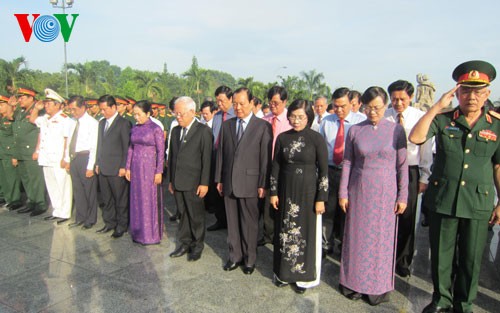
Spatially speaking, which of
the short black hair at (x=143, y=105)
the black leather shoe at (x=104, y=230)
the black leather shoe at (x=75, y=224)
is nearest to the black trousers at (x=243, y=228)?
the short black hair at (x=143, y=105)

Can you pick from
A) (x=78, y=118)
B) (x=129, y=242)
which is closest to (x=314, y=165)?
(x=129, y=242)

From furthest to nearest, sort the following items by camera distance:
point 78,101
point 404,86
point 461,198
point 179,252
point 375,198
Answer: point 78,101
point 179,252
point 404,86
point 375,198
point 461,198

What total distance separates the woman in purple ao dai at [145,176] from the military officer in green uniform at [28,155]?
7.41 ft

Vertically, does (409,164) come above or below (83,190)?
above

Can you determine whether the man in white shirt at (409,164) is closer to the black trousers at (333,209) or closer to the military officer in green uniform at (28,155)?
the black trousers at (333,209)

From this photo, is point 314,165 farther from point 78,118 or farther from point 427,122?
point 78,118

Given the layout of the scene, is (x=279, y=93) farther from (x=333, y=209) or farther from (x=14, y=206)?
(x=14, y=206)

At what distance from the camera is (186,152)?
3693 millimetres

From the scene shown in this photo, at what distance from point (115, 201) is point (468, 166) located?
13.0 feet

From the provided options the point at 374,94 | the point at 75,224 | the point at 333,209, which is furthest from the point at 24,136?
the point at 374,94

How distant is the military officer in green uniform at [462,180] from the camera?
8.00 feet

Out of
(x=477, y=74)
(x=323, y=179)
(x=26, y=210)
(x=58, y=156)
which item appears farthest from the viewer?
(x=26, y=210)

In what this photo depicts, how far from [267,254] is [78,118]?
3.10 meters

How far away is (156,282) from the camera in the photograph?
315 cm
